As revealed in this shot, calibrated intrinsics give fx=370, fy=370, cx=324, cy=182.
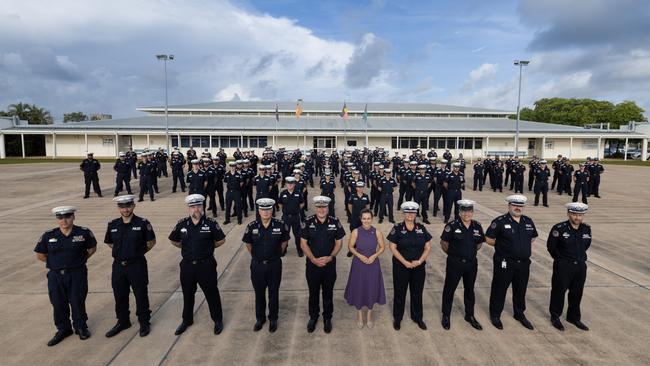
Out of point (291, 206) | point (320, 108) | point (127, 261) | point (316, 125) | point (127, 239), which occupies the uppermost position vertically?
point (320, 108)

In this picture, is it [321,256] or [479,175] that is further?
[479,175]

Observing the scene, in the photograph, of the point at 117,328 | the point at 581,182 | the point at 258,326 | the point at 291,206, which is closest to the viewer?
the point at 117,328

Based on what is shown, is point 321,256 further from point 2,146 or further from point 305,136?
point 2,146

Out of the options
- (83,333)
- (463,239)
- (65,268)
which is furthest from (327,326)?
(65,268)

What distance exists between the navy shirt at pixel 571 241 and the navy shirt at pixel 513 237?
1.11ft

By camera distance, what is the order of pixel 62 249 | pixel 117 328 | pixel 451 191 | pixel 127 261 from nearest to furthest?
pixel 62 249 → pixel 127 261 → pixel 117 328 → pixel 451 191

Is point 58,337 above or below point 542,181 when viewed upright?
below

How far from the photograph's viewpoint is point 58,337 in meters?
4.66

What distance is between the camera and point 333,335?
16.1ft

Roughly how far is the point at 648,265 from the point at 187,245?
8946mm

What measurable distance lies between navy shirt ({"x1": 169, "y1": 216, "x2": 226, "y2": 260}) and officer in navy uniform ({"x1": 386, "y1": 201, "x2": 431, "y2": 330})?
7.72 ft

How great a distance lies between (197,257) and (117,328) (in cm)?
144

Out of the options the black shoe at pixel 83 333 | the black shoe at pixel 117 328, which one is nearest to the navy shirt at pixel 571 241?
the black shoe at pixel 117 328

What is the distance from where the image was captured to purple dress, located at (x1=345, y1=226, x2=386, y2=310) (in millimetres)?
4918
